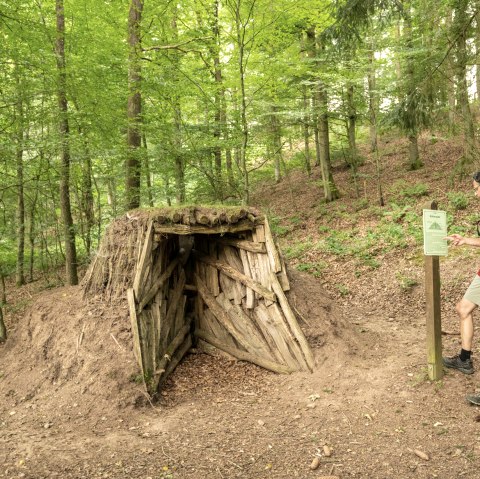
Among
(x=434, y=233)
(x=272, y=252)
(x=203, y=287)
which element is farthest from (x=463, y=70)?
(x=203, y=287)

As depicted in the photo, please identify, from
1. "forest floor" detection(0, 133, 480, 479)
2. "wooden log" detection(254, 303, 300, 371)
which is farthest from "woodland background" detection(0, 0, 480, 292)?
"wooden log" detection(254, 303, 300, 371)

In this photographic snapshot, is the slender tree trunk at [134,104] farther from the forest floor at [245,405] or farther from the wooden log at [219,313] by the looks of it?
the wooden log at [219,313]

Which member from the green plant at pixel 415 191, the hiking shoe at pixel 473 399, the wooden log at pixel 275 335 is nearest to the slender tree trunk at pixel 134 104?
the wooden log at pixel 275 335

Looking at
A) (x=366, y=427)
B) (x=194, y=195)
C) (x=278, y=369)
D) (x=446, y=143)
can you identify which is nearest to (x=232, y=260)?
(x=278, y=369)

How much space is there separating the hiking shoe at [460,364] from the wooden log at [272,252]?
2.59 meters

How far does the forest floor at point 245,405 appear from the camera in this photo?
3.71 m

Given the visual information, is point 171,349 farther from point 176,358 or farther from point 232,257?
point 232,257

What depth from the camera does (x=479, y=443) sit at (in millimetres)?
3688

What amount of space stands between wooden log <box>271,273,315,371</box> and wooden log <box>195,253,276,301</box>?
12 cm

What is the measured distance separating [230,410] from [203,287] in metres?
2.55

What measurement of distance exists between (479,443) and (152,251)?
15.4 ft

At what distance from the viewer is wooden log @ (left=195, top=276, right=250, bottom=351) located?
649cm

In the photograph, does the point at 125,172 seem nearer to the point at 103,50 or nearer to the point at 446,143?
the point at 103,50

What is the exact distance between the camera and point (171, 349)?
20.5 feet
